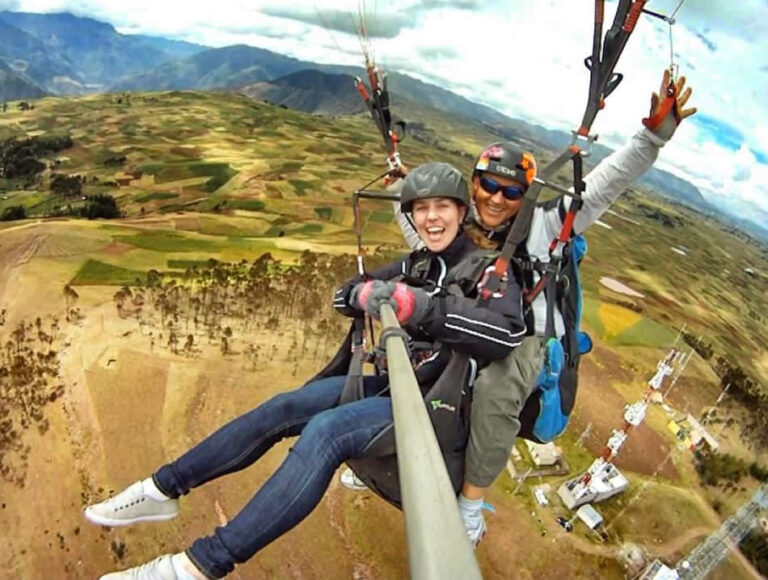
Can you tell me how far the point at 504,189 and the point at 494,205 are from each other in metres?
0.16

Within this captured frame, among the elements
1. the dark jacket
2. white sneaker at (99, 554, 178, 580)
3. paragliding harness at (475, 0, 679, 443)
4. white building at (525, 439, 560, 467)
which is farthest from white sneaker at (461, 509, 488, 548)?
white building at (525, 439, 560, 467)

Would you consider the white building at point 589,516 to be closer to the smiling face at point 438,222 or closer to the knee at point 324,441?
the smiling face at point 438,222

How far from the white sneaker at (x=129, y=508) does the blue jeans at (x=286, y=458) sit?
13cm

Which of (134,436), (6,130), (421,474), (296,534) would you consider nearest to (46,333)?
(134,436)

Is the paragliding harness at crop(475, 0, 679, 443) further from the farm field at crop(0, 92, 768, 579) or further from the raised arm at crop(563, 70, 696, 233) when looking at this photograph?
the farm field at crop(0, 92, 768, 579)

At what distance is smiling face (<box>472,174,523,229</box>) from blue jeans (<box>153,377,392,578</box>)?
1.60 metres

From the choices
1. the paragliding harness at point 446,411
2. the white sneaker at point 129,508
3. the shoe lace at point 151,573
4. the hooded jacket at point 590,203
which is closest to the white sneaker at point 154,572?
the shoe lace at point 151,573

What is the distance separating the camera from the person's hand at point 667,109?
3.36 meters

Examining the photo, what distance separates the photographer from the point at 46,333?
15.6 metres

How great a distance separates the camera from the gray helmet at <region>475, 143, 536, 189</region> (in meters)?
4.21

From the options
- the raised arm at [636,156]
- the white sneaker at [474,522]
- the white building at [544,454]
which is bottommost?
the white building at [544,454]

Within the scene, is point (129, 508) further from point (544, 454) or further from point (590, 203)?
point (544, 454)

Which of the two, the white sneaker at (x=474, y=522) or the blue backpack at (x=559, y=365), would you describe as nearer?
the blue backpack at (x=559, y=365)

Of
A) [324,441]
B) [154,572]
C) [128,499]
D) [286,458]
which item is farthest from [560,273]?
[128,499]
